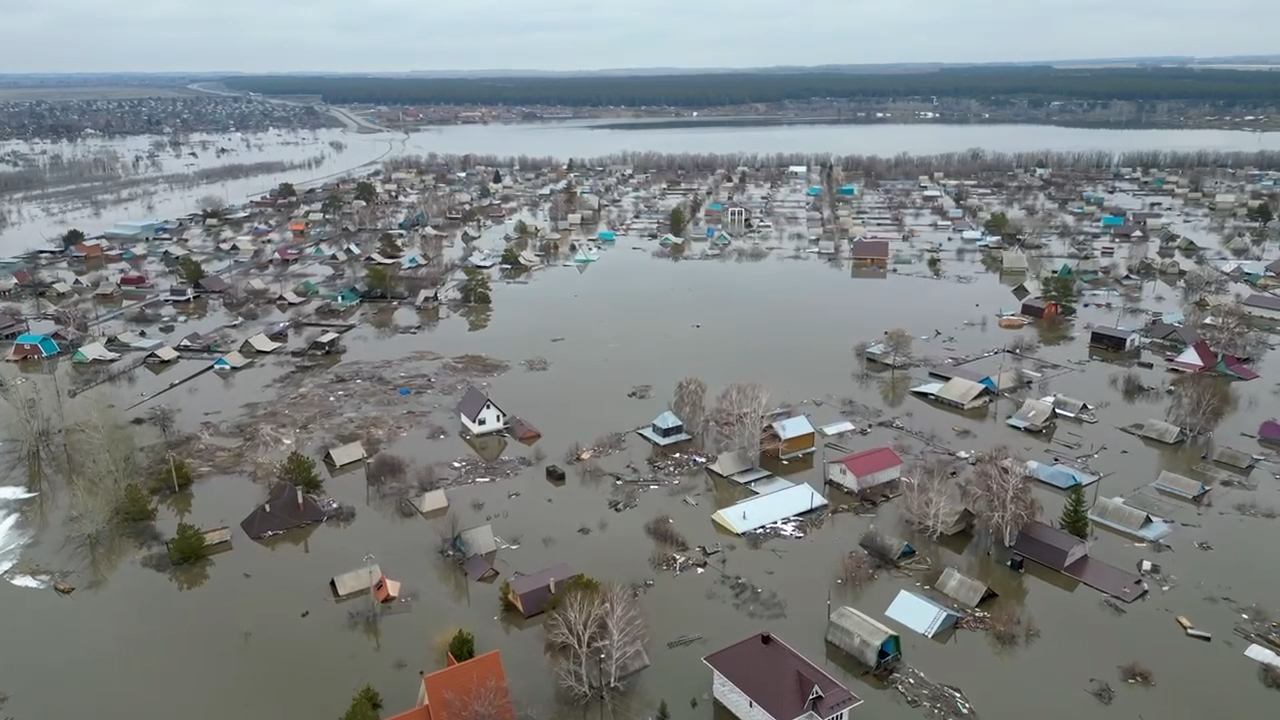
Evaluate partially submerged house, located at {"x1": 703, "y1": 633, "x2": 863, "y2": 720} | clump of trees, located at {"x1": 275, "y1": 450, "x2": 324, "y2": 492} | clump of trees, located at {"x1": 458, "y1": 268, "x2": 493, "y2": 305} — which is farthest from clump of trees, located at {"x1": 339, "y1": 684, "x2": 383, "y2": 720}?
clump of trees, located at {"x1": 458, "y1": 268, "x2": 493, "y2": 305}

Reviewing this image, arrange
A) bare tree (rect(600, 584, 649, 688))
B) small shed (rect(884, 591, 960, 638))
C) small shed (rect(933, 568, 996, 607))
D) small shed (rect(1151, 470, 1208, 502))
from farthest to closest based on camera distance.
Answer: small shed (rect(1151, 470, 1208, 502)) < small shed (rect(933, 568, 996, 607)) < small shed (rect(884, 591, 960, 638)) < bare tree (rect(600, 584, 649, 688))

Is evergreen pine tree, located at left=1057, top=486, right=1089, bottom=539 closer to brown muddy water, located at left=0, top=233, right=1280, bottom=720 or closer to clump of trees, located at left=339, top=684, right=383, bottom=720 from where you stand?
brown muddy water, located at left=0, top=233, right=1280, bottom=720

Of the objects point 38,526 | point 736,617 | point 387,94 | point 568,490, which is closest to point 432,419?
point 568,490

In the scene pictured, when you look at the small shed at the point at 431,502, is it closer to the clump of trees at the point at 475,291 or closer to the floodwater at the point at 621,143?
the clump of trees at the point at 475,291

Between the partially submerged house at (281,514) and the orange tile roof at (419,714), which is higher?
the orange tile roof at (419,714)

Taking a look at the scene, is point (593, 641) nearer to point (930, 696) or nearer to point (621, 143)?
point (930, 696)

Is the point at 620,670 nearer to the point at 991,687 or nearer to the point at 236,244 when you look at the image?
the point at 991,687

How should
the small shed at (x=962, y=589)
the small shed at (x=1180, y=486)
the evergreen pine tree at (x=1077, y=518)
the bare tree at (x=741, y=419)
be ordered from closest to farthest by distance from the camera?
1. the small shed at (x=962, y=589)
2. the evergreen pine tree at (x=1077, y=518)
3. the small shed at (x=1180, y=486)
4. the bare tree at (x=741, y=419)

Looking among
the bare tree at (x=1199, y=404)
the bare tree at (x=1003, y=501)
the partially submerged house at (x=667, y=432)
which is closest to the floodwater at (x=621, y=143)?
the partially submerged house at (x=667, y=432)
